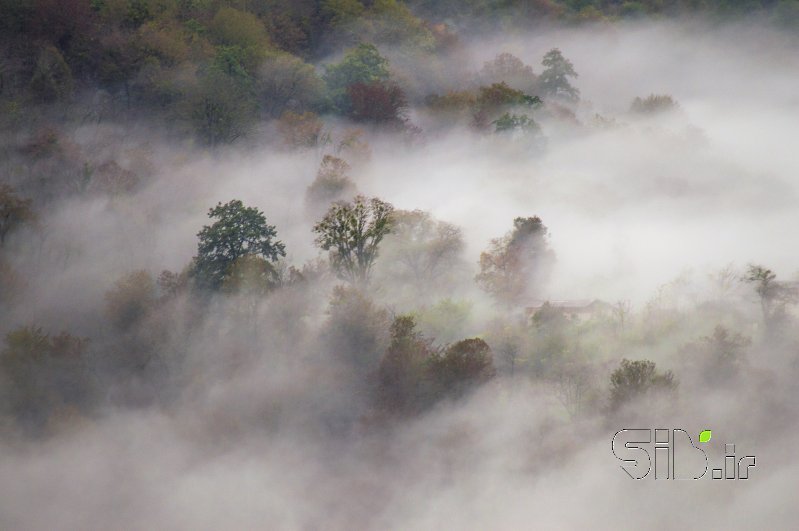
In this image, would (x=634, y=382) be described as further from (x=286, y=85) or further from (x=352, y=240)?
(x=286, y=85)

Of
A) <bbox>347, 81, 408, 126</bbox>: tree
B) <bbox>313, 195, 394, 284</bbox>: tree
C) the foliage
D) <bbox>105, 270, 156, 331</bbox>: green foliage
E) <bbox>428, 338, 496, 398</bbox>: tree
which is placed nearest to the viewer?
<bbox>428, 338, 496, 398</bbox>: tree

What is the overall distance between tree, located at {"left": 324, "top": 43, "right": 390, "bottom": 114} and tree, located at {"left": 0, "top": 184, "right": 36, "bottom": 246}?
26.8m

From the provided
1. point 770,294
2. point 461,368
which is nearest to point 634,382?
point 461,368

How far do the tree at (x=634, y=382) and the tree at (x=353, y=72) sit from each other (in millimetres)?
33340

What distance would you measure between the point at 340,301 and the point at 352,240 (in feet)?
15.0

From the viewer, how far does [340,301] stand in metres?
68.9

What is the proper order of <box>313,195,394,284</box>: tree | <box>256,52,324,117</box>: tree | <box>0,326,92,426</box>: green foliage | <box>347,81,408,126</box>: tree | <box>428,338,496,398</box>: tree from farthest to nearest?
<box>347,81,408,126</box>: tree < <box>256,52,324,117</box>: tree < <box>313,195,394,284</box>: tree < <box>428,338,496,398</box>: tree < <box>0,326,92,426</box>: green foliage

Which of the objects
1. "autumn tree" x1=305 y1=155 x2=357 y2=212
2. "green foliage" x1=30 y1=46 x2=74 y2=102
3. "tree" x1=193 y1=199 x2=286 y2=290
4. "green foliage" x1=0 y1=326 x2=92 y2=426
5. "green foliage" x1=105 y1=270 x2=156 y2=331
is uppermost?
"green foliage" x1=30 y1=46 x2=74 y2=102

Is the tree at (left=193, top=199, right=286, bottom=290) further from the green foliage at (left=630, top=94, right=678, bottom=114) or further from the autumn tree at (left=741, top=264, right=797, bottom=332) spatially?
the green foliage at (left=630, top=94, right=678, bottom=114)

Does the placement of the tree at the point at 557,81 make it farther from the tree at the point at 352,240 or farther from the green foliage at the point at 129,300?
the green foliage at the point at 129,300

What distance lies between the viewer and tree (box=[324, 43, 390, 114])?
303ft

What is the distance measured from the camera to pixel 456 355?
6712 cm

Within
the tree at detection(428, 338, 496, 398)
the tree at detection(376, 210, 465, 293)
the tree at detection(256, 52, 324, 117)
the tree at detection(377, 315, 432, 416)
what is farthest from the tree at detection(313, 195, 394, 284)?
the tree at detection(256, 52, 324, 117)

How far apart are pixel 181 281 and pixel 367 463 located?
1402cm
